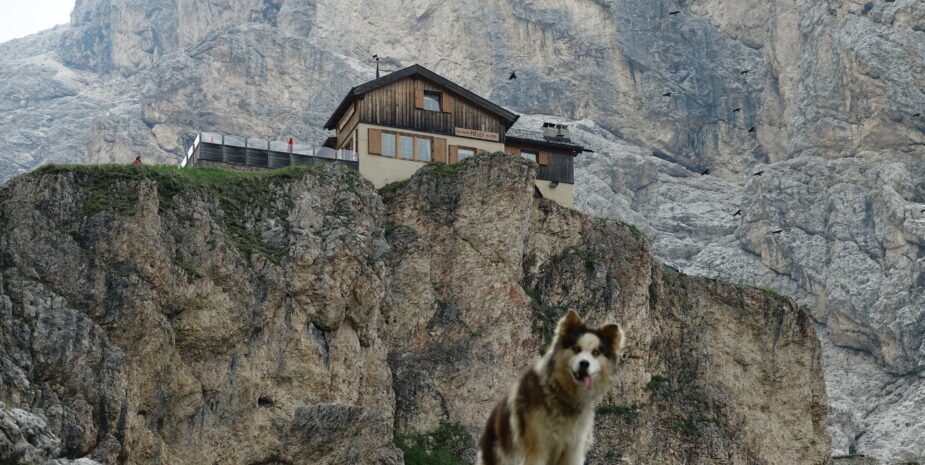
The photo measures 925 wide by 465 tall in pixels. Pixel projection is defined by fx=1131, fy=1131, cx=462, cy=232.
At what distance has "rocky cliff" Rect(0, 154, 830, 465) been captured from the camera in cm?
4894

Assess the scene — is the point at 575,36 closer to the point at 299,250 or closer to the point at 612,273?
the point at 612,273

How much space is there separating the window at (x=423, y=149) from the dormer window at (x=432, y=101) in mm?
2387

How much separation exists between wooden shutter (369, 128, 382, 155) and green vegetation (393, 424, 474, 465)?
688 inches

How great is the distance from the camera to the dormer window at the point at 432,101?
234ft

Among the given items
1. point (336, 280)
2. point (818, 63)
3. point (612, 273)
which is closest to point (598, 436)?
point (612, 273)

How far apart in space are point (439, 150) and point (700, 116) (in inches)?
4404

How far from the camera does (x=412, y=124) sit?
70.2 metres

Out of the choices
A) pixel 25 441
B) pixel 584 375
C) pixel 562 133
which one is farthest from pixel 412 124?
pixel 584 375

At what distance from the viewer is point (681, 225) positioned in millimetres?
156375

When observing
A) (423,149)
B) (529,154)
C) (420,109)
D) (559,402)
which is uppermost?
(420,109)

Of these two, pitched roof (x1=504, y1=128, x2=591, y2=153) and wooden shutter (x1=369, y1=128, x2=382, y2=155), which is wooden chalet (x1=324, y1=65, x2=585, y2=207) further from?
pitched roof (x1=504, y1=128, x2=591, y2=153)

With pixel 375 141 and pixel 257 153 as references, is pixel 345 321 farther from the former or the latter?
pixel 375 141

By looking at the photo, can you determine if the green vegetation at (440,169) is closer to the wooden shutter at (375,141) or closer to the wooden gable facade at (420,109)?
the wooden shutter at (375,141)

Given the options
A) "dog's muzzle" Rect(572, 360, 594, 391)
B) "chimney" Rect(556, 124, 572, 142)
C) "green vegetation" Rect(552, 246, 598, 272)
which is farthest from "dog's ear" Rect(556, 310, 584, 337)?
"chimney" Rect(556, 124, 572, 142)
